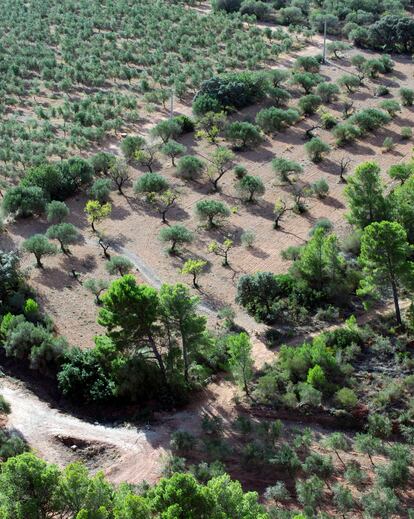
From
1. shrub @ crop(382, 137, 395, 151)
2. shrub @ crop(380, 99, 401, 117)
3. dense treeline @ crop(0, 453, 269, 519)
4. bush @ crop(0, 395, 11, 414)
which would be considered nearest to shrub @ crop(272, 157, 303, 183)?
shrub @ crop(382, 137, 395, 151)

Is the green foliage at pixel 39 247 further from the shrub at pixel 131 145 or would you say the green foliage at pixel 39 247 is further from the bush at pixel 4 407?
the shrub at pixel 131 145

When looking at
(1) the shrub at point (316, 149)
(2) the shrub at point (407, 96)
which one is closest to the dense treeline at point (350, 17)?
(2) the shrub at point (407, 96)

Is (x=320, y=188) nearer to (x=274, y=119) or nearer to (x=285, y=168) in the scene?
(x=285, y=168)

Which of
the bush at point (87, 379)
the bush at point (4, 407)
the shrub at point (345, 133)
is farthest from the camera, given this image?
the shrub at point (345, 133)

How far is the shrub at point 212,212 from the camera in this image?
163 feet

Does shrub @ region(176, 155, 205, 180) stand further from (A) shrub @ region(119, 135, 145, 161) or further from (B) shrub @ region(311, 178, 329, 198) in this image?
(B) shrub @ region(311, 178, 329, 198)

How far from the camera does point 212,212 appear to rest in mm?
49688

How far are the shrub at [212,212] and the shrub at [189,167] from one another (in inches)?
233

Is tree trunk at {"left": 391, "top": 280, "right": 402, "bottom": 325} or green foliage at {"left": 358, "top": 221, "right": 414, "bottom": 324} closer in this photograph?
green foliage at {"left": 358, "top": 221, "right": 414, "bottom": 324}

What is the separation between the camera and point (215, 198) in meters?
54.4

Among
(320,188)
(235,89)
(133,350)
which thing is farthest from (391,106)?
(133,350)

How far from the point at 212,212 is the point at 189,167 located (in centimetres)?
800

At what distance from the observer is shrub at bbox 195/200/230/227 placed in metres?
49.7

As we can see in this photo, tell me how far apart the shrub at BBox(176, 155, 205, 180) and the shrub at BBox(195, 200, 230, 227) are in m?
5.92
